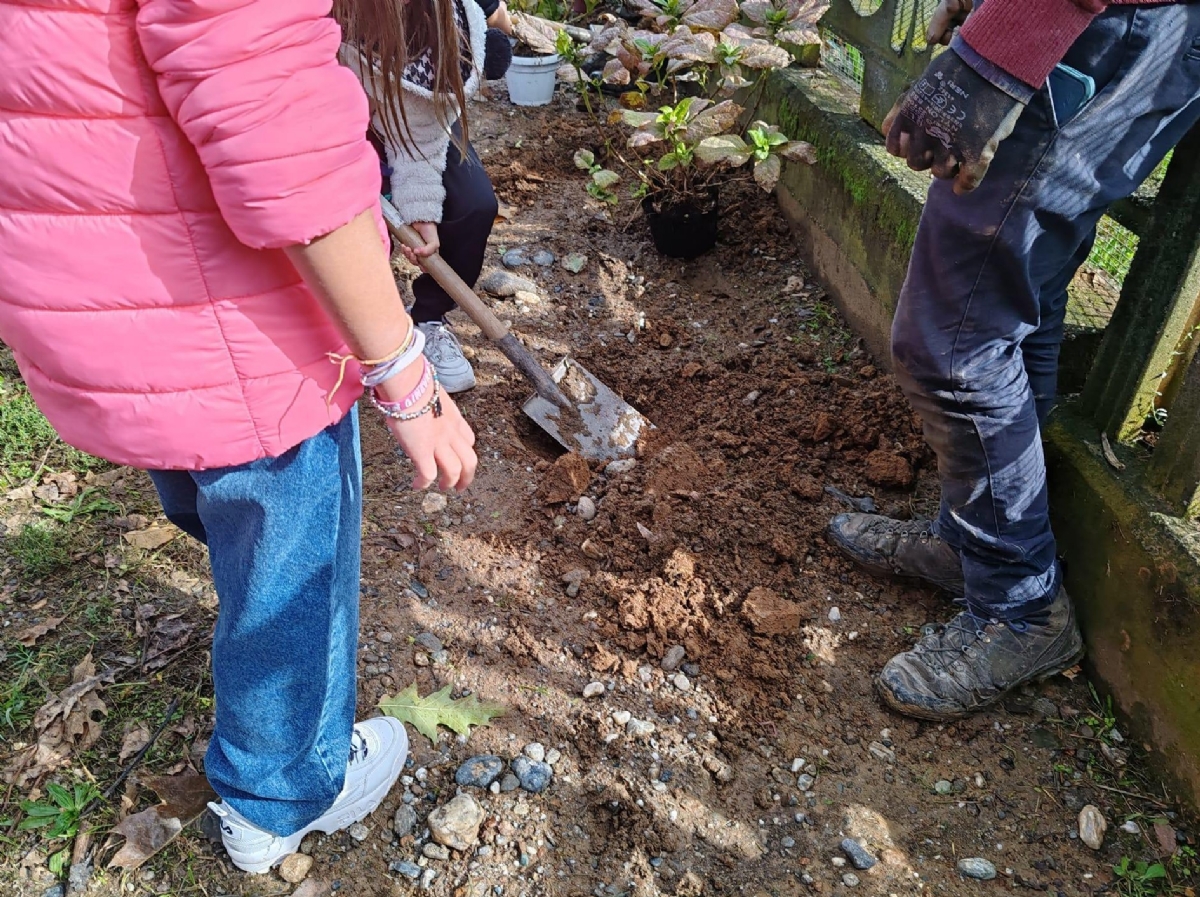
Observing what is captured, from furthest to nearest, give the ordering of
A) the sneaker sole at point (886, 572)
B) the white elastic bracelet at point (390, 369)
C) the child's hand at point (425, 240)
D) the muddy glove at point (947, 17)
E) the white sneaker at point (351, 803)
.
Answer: the child's hand at point (425, 240) → the sneaker sole at point (886, 572) → the muddy glove at point (947, 17) → the white sneaker at point (351, 803) → the white elastic bracelet at point (390, 369)

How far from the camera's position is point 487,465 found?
2.96 meters

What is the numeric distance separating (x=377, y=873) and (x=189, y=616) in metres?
0.90

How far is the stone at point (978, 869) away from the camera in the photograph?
1.89 meters

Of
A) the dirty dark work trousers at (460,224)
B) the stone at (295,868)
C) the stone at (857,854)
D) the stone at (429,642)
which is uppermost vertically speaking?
the dirty dark work trousers at (460,224)

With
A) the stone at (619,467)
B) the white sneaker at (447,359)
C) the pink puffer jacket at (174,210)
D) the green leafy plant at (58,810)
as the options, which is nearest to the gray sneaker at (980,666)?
the stone at (619,467)

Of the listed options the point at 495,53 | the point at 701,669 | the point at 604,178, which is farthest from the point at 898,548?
the point at 604,178

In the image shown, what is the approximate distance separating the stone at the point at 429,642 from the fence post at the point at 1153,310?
1.73 meters

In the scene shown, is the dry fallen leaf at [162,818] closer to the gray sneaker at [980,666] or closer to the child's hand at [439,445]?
the child's hand at [439,445]

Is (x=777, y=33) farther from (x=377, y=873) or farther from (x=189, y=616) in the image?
(x=377, y=873)

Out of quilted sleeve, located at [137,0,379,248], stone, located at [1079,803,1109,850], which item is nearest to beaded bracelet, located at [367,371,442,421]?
quilted sleeve, located at [137,0,379,248]

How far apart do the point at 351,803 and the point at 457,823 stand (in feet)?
0.73

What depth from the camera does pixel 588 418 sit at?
3.06 m

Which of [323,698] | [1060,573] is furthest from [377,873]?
[1060,573]

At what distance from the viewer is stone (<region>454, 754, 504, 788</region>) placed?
2049 millimetres
